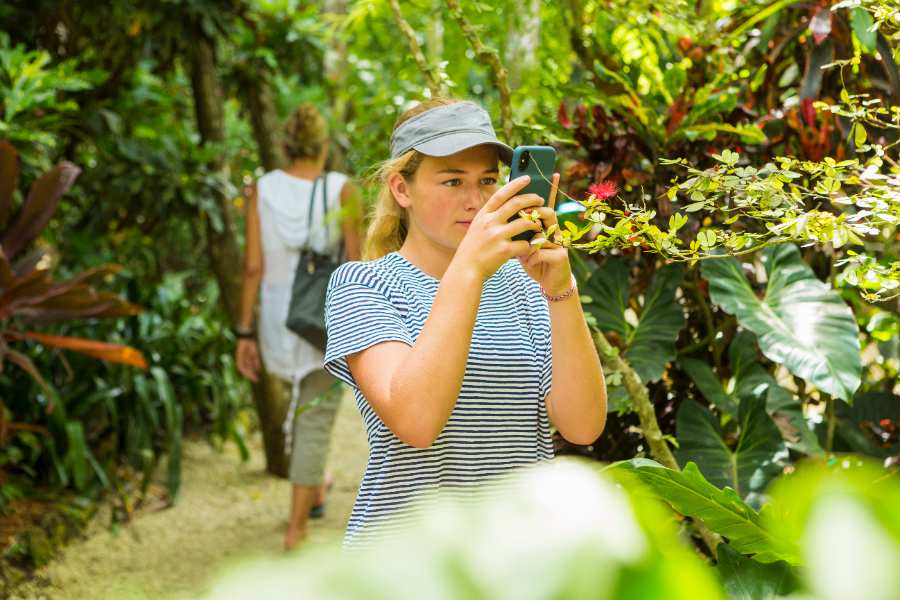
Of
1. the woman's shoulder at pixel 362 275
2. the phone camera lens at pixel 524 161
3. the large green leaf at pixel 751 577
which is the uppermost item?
the phone camera lens at pixel 524 161

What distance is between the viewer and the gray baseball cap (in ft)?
5.91

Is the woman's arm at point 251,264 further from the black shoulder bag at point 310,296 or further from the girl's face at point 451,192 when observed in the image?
the girl's face at point 451,192

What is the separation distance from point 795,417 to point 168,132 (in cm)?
422

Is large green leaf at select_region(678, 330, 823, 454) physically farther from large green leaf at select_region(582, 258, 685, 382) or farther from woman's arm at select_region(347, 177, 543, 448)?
woman's arm at select_region(347, 177, 543, 448)

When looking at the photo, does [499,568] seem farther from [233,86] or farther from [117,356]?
[233,86]

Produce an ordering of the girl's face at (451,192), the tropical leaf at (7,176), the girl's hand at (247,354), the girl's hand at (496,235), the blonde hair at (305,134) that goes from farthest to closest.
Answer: the girl's hand at (247,354) < the blonde hair at (305,134) < the tropical leaf at (7,176) < the girl's face at (451,192) < the girl's hand at (496,235)

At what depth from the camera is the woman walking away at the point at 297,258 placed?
4.32 metres

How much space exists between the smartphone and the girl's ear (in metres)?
0.32

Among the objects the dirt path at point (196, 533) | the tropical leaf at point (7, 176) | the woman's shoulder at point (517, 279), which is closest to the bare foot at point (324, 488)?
the dirt path at point (196, 533)

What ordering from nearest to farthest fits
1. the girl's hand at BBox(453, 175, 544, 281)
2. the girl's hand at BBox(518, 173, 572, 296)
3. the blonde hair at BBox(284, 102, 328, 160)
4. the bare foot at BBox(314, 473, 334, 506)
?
the girl's hand at BBox(453, 175, 544, 281) → the girl's hand at BBox(518, 173, 572, 296) → the blonde hair at BBox(284, 102, 328, 160) → the bare foot at BBox(314, 473, 334, 506)

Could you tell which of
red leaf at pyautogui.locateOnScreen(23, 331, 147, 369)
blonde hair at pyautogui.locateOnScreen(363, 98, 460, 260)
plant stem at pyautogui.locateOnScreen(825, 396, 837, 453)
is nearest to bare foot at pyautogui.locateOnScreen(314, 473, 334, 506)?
red leaf at pyautogui.locateOnScreen(23, 331, 147, 369)

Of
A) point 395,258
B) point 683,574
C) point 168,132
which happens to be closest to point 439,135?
point 395,258

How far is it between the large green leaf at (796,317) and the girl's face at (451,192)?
1.00 meters

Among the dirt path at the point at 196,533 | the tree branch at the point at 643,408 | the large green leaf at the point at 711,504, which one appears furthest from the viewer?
the dirt path at the point at 196,533
